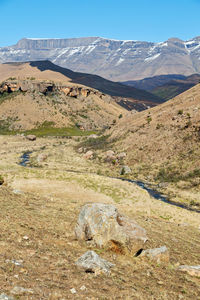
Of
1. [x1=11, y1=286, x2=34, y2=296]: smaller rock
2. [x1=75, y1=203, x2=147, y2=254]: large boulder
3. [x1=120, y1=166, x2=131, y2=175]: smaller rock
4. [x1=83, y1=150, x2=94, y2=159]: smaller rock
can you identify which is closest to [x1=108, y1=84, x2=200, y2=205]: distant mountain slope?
[x1=120, y1=166, x2=131, y2=175]: smaller rock

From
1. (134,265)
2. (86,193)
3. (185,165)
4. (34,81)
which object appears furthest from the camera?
(34,81)

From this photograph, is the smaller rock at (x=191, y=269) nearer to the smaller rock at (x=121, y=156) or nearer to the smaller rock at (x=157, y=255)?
the smaller rock at (x=157, y=255)

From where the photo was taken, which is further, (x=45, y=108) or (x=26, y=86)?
(x=26, y=86)

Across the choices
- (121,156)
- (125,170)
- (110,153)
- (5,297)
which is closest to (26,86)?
(110,153)

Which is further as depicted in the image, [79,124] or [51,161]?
[79,124]

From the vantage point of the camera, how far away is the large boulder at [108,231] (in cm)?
1834

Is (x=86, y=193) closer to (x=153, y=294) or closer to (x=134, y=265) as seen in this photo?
(x=134, y=265)

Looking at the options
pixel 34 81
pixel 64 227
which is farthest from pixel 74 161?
pixel 34 81

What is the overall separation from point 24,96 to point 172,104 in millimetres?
108843

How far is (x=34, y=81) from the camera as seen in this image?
187 m

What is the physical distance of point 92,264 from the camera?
15.0 m

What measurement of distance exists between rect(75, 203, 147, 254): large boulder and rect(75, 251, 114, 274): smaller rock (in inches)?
98.9

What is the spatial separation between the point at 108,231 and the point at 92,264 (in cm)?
374

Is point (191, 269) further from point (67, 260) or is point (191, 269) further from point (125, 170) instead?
point (125, 170)
